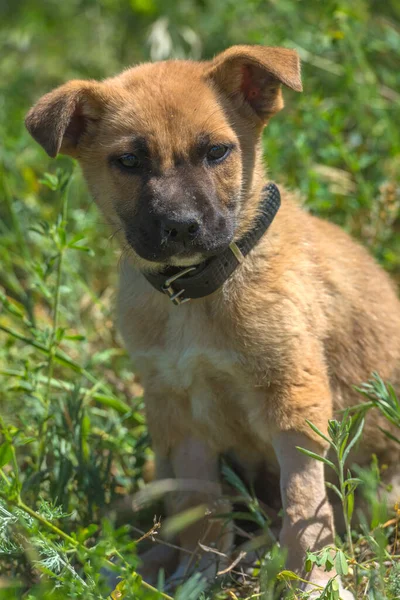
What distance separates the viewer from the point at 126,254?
12.3 feet

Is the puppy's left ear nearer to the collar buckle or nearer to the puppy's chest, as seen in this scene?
the collar buckle

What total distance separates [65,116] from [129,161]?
308mm

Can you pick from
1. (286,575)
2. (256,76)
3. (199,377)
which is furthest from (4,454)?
(256,76)

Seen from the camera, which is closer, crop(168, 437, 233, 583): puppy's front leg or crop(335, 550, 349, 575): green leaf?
crop(335, 550, 349, 575): green leaf

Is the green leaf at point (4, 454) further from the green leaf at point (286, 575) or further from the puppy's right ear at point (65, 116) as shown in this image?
the puppy's right ear at point (65, 116)

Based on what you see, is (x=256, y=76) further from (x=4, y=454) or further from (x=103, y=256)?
(x=103, y=256)

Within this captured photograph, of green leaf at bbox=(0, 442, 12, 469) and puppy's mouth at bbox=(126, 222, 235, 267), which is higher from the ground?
puppy's mouth at bbox=(126, 222, 235, 267)

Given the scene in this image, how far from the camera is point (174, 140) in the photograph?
11.0ft

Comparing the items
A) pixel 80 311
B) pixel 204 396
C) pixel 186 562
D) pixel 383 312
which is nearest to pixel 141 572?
pixel 186 562

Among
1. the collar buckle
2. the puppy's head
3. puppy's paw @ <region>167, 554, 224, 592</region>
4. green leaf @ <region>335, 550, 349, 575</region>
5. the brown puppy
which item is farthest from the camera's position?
puppy's paw @ <region>167, 554, 224, 592</region>

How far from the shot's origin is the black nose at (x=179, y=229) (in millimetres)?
3168

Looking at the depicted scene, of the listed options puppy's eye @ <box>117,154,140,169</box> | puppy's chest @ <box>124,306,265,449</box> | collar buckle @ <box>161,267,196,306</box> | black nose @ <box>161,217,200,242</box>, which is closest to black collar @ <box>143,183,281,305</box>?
collar buckle @ <box>161,267,196,306</box>

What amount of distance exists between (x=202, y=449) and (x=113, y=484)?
0.52 m

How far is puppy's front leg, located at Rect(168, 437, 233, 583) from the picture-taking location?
3.83 meters
